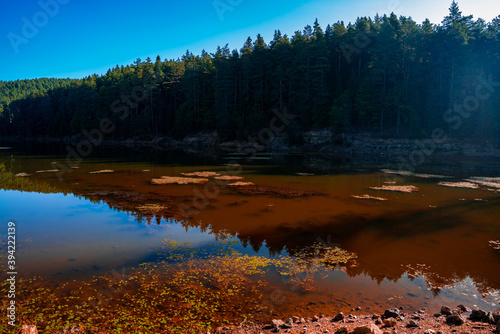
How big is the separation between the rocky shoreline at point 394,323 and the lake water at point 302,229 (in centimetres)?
63

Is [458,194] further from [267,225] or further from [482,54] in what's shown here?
[482,54]

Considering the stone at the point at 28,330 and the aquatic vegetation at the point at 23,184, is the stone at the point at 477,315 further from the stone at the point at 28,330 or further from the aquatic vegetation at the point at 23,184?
the aquatic vegetation at the point at 23,184

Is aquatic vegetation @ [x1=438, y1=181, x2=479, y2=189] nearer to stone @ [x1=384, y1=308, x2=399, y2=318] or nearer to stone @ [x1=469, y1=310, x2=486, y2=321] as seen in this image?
stone @ [x1=469, y1=310, x2=486, y2=321]

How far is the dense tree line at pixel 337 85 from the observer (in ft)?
162

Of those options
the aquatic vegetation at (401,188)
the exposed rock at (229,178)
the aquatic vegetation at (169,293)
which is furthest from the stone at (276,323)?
the exposed rock at (229,178)

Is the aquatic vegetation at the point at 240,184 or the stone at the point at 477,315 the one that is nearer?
the stone at the point at 477,315

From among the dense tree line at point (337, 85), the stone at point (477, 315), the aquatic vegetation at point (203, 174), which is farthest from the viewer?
the dense tree line at point (337, 85)

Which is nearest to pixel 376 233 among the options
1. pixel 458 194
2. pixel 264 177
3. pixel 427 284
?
pixel 427 284

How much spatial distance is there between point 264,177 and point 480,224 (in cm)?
1700

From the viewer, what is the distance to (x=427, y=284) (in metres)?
8.41

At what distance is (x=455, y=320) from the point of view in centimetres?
602

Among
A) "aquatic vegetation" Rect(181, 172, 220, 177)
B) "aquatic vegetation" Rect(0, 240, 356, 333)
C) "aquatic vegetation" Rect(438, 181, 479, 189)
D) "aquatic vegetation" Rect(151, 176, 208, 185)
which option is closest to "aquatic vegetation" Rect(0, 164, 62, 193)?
"aquatic vegetation" Rect(151, 176, 208, 185)

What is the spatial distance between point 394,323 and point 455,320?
1268mm

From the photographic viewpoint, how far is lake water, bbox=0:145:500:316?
8.22 metres
